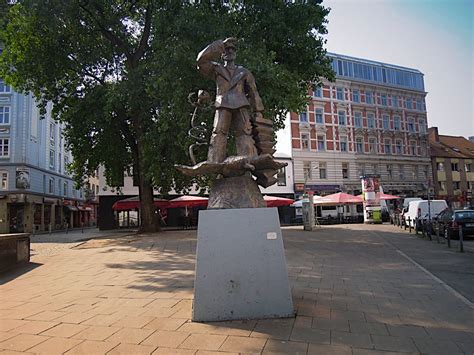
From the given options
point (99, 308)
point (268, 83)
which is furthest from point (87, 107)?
point (99, 308)

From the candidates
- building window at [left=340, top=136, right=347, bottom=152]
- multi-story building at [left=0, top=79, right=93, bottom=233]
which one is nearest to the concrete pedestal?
multi-story building at [left=0, top=79, right=93, bottom=233]

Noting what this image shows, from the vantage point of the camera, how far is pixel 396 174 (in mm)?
42688

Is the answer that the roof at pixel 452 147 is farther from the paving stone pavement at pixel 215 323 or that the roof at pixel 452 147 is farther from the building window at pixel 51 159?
the building window at pixel 51 159

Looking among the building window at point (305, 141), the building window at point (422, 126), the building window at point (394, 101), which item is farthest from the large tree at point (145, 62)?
the building window at point (422, 126)

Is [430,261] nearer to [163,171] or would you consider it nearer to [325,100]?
[163,171]

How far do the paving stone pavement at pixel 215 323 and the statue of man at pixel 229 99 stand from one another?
8.24 feet

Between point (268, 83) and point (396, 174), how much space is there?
35.0m

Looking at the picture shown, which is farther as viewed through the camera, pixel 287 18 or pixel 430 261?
pixel 287 18

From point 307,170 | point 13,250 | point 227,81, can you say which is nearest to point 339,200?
point 307,170

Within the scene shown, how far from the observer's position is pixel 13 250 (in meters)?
8.64

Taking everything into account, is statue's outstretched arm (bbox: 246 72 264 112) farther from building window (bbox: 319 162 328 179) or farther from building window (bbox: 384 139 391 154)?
building window (bbox: 384 139 391 154)

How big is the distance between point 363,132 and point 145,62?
3246cm

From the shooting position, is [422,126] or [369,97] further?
[422,126]

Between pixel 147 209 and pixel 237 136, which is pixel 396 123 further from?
pixel 237 136
